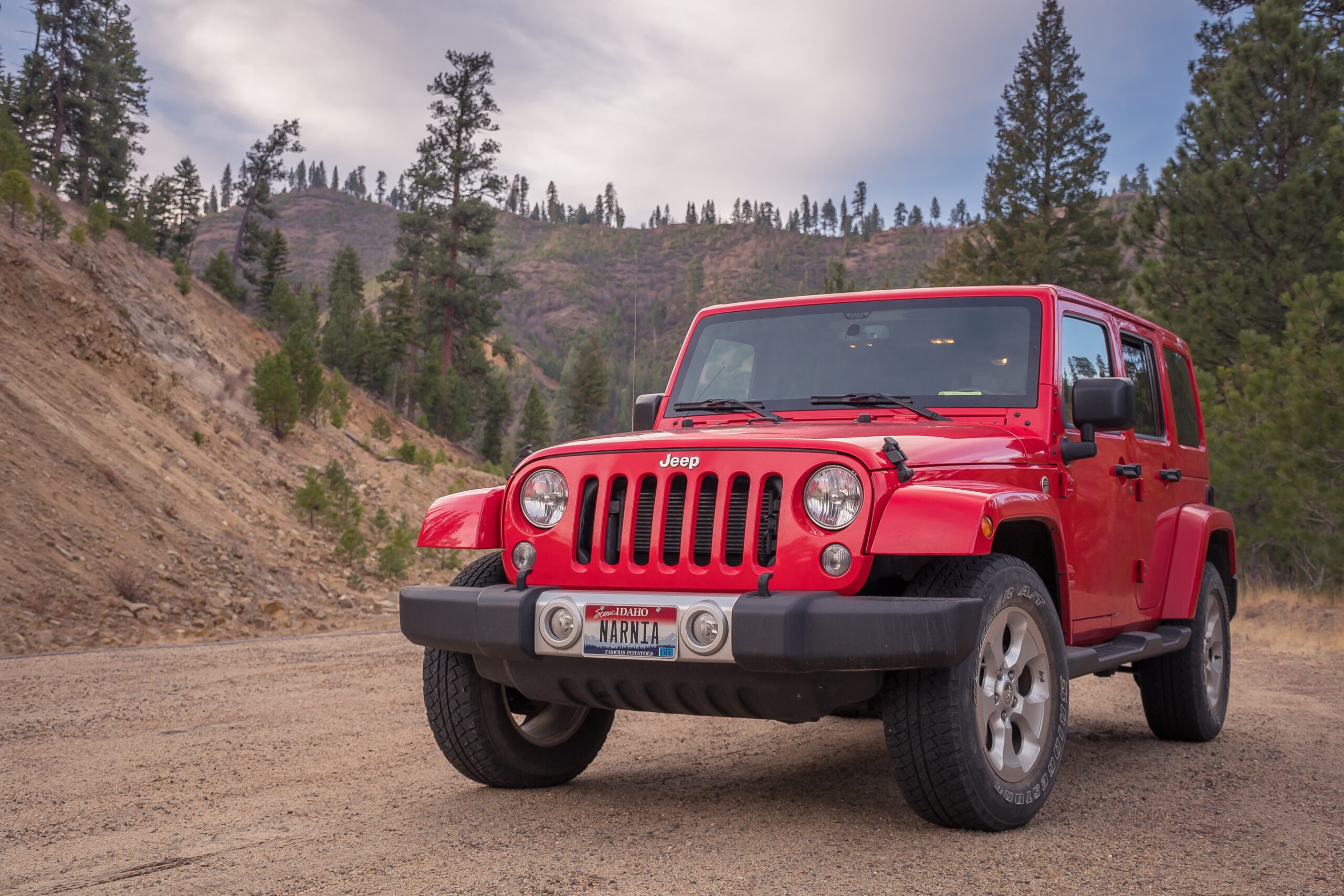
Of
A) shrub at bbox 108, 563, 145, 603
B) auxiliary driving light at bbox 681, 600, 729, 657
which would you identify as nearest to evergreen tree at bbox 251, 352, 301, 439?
shrub at bbox 108, 563, 145, 603

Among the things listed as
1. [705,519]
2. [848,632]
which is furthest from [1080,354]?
[848,632]

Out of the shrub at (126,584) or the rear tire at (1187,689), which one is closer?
the rear tire at (1187,689)

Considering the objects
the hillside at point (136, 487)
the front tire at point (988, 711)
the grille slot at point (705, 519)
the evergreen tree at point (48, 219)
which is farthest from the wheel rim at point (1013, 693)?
the evergreen tree at point (48, 219)

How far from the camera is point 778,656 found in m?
3.59

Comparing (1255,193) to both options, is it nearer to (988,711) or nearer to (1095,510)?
(1095,510)

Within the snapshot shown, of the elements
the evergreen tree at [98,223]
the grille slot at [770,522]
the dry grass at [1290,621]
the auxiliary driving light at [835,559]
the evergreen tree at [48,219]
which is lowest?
the dry grass at [1290,621]

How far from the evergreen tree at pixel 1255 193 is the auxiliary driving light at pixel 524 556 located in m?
14.6

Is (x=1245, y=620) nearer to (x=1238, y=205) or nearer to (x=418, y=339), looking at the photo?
(x=1238, y=205)

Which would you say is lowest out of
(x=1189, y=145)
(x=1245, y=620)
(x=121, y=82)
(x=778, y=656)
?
(x=1245, y=620)

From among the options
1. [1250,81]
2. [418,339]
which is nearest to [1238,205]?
[1250,81]

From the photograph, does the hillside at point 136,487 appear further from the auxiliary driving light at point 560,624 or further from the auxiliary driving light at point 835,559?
the auxiliary driving light at point 835,559

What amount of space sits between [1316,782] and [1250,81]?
15.6 meters

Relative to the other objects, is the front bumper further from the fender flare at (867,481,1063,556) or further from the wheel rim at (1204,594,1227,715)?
the wheel rim at (1204,594,1227,715)

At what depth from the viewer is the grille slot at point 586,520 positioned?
13.7ft
